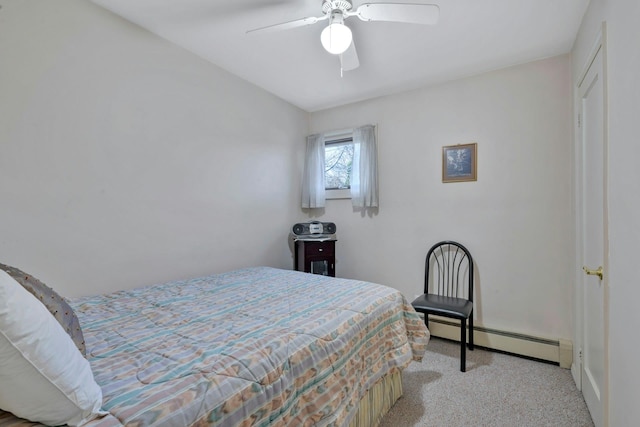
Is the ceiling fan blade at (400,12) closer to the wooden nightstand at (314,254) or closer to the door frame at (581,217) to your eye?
the door frame at (581,217)

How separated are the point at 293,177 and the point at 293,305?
2181 millimetres

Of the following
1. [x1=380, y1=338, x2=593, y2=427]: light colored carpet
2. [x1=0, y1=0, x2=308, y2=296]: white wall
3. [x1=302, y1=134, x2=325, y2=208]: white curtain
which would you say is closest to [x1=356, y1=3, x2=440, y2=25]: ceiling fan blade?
[x1=0, y1=0, x2=308, y2=296]: white wall

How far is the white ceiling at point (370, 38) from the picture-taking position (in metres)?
1.89

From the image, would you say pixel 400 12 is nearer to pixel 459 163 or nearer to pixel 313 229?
pixel 459 163

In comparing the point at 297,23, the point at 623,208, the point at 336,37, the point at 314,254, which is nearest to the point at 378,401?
the point at 623,208

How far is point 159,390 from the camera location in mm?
816

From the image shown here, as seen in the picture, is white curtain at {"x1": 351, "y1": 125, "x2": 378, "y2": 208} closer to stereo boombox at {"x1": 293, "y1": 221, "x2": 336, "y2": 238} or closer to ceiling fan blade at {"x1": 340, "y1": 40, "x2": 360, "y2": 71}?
stereo boombox at {"x1": 293, "y1": 221, "x2": 336, "y2": 238}

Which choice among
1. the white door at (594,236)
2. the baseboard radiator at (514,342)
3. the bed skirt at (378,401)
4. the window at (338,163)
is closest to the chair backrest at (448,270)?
the baseboard radiator at (514,342)

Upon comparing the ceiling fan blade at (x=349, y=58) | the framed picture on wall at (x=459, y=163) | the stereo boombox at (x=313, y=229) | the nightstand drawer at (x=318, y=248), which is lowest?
the nightstand drawer at (x=318, y=248)

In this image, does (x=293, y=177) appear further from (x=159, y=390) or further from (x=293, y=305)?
(x=159, y=390)

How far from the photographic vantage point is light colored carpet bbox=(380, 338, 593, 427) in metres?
1.71

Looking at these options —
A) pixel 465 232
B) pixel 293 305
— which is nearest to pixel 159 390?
pixel 293 305

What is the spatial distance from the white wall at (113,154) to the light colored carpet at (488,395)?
1840mm

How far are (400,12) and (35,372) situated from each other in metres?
2.06
